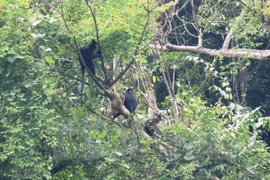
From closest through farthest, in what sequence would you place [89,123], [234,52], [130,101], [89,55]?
1. [89,123]
2. [89,55]
3. [234,52]
4. [130,101]

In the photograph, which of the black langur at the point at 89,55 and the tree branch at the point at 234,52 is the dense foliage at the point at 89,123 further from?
the tree branch at the point at 234,52

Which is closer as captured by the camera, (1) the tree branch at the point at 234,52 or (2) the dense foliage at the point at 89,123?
(2) the dense foliage at the point at 89,123

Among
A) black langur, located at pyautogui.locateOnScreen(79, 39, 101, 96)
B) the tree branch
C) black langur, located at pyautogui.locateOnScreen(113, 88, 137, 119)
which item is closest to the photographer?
black langur, located at pyautogui.locateOnScreen(79, 39, 101, 96)

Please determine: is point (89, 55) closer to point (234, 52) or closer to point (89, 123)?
point (89, 123)

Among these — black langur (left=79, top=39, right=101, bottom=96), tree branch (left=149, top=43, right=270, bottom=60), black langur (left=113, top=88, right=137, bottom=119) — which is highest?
black langur (left=79, top=39, right=101, bottom=96)

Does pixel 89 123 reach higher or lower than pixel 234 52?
lower

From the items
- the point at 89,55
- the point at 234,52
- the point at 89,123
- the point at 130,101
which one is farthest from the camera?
the point at 130,101

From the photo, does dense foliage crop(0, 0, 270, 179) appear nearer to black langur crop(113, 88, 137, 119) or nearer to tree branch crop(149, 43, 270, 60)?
tree branch crop(149, 43, 270, 60)

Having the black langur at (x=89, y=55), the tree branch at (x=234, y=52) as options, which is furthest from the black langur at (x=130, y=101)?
the black langur at (x=89, y=55)

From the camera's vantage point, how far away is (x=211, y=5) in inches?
376

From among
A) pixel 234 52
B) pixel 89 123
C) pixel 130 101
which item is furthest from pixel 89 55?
pixel 234 52

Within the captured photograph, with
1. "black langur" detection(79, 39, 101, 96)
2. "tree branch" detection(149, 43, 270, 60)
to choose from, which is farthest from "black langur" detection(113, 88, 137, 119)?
"black langur" detection(79, 39, 101, 96)

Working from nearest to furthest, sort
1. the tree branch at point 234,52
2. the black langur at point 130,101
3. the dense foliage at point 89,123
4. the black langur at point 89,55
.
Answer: the dense foliage at point 89,123 < the black langur at point 89,55 < the tree branch at point 234,52 < the black langur at point 130,101

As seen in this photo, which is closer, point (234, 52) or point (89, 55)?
point (89, 55)
